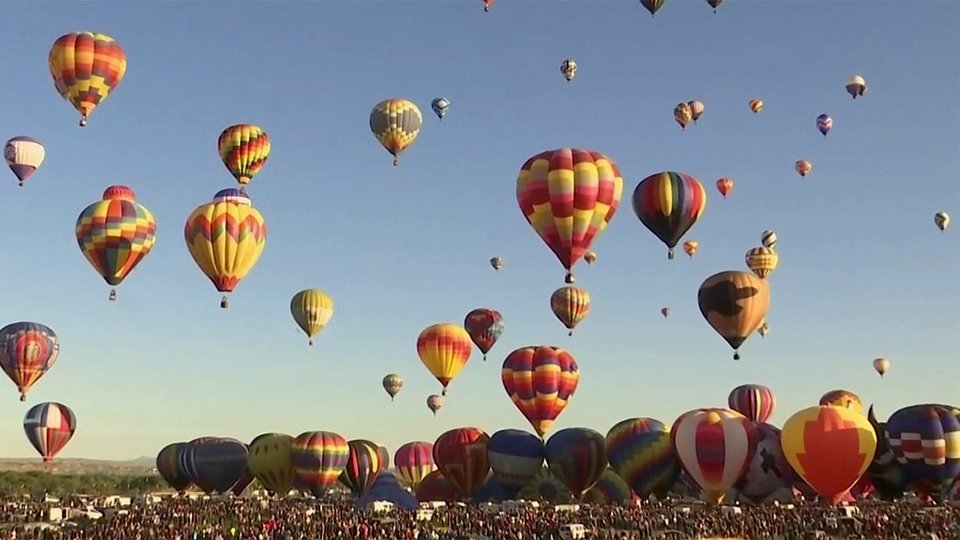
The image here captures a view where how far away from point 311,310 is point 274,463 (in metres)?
7.67

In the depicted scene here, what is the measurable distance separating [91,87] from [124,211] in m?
5.43

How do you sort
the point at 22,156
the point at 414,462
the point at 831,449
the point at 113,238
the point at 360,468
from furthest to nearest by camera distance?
the point at 414,462 < the point at 360,468 < the point at 22,156 < the point at 113,238 < the point at 831,449

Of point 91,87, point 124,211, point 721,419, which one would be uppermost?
point 91,87

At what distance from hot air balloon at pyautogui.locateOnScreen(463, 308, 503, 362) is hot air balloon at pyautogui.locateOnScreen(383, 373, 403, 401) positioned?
41.3 ft

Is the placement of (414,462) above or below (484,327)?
below

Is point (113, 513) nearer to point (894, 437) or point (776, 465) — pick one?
point (776, 465)

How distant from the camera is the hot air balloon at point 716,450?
37.2m

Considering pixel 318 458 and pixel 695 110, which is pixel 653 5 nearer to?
pixel 695 110

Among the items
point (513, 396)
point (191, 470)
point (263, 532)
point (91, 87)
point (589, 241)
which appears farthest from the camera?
point (191, 470)

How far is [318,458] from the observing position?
4600cm

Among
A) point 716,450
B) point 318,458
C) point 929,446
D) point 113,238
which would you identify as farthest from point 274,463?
point 929,446

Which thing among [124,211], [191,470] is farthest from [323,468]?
[124,211]

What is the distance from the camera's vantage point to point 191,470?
4938 cm

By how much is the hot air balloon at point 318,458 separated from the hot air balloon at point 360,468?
1611 millimetres
